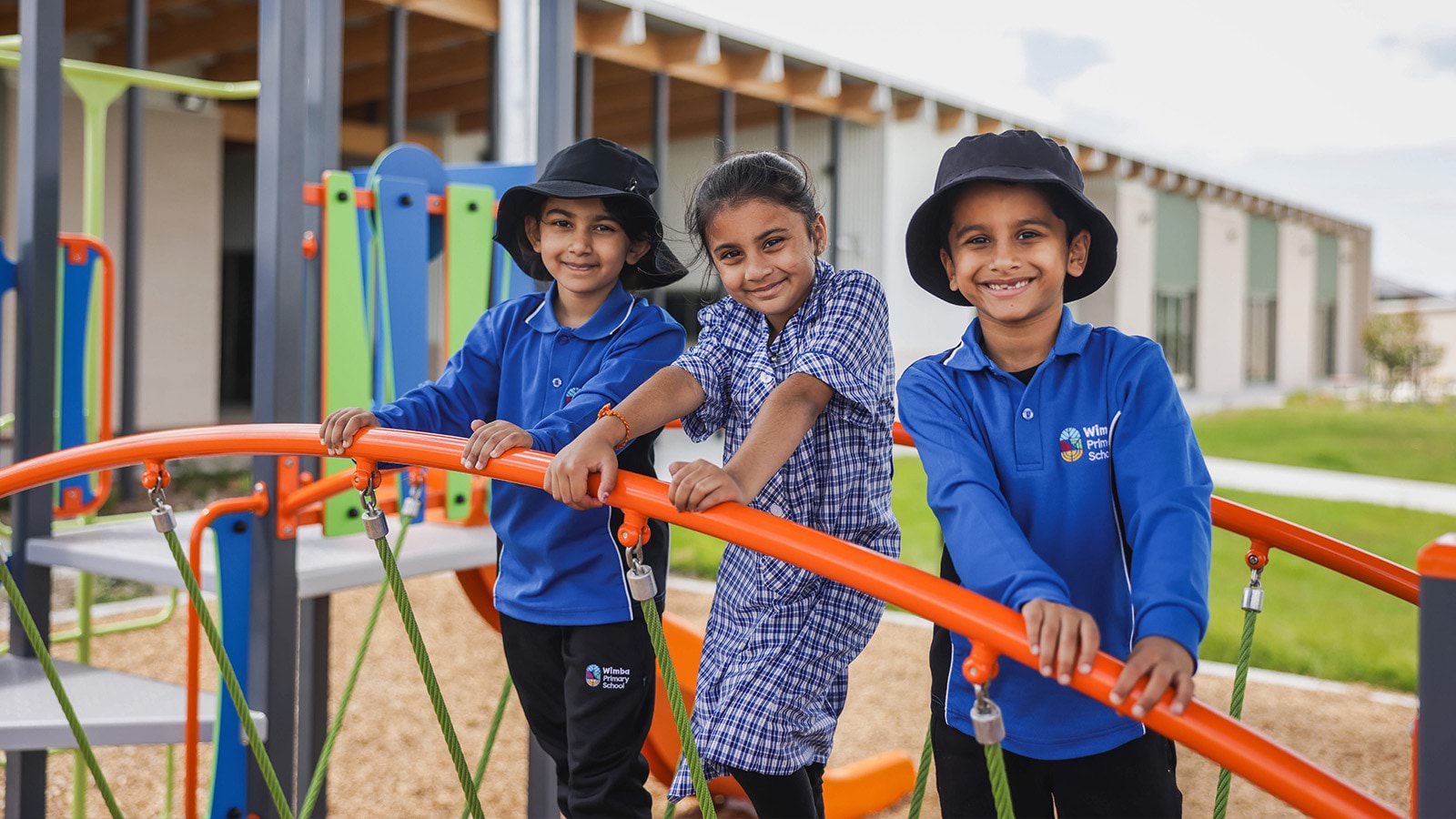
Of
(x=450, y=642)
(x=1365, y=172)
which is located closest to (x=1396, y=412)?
(x=450, y=642)

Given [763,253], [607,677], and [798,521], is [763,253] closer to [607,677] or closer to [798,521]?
[798,521]

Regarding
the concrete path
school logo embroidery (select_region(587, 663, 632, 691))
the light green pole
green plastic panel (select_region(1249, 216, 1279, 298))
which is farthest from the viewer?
green plastic panel (select_region(1249, 216, 1279, 298))

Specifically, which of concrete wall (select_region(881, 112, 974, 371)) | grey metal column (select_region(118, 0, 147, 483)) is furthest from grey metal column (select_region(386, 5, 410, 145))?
concrete wall (select_region(881, 112, 974, 371))

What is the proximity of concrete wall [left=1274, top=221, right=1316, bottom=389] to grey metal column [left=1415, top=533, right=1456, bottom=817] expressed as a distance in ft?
83.3

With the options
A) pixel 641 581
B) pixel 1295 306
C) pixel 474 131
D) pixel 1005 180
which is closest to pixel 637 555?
pixel 641 581

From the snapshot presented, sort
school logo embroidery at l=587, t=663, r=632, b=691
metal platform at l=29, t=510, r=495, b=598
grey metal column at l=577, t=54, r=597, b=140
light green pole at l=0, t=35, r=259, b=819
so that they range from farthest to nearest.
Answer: grey metal column at l=577, t=54, r=597, b=140 → light green pole at l=0, t=35, r=259, b=819 → metal platform at l=29, t=510, r=495, b=598 → school logo embroidery at l=587, t=663, r=632, b=691

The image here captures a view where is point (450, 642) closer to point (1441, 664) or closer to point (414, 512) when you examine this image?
point (414, 512)

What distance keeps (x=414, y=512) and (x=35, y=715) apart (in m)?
Result: 0.90

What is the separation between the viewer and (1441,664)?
124 cm

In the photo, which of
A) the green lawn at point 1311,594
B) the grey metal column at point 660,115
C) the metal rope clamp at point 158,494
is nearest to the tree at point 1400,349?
the green lawn at point 1311,594

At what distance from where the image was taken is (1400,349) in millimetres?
22828

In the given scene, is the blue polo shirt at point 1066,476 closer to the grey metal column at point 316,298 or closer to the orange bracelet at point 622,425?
the orange bracelet at point 622,425

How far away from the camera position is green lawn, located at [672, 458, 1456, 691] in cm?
590

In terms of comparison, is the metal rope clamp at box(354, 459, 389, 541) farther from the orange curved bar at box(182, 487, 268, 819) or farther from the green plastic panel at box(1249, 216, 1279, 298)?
the green plastic panel at box(1249, 216, 1279, 298)
